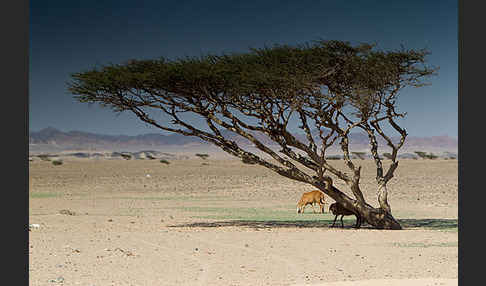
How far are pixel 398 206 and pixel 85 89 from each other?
15.5m

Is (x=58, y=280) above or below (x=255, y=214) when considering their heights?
below

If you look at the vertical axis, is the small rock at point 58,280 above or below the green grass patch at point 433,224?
below

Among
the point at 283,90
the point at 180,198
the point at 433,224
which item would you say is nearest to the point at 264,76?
the point at 283,90

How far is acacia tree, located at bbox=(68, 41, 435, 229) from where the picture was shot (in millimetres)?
19156

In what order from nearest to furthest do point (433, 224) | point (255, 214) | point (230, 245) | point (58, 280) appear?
point (58, 280), point (230, 245), point (433, 224), point (255, 214)

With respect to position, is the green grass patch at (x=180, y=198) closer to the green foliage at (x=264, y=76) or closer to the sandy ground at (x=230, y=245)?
the sandy ground at (x=230, y=245)

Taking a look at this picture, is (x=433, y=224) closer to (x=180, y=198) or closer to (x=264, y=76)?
(x=264, y=76)

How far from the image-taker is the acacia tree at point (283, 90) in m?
19.2

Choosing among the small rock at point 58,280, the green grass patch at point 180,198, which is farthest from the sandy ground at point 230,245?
the green grass patch at point 180,198

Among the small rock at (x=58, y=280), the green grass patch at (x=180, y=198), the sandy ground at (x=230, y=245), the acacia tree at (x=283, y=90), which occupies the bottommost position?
the small rock at (x=58, y=280)

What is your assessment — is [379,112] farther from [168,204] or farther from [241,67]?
[168,204]

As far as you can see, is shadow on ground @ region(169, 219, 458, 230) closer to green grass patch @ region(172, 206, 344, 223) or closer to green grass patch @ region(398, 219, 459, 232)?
green grass patch @ region(398, 219, 459, 232)

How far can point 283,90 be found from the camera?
19344 millimetres

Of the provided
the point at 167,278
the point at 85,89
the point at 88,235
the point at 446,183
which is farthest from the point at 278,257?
the point at 446,183
